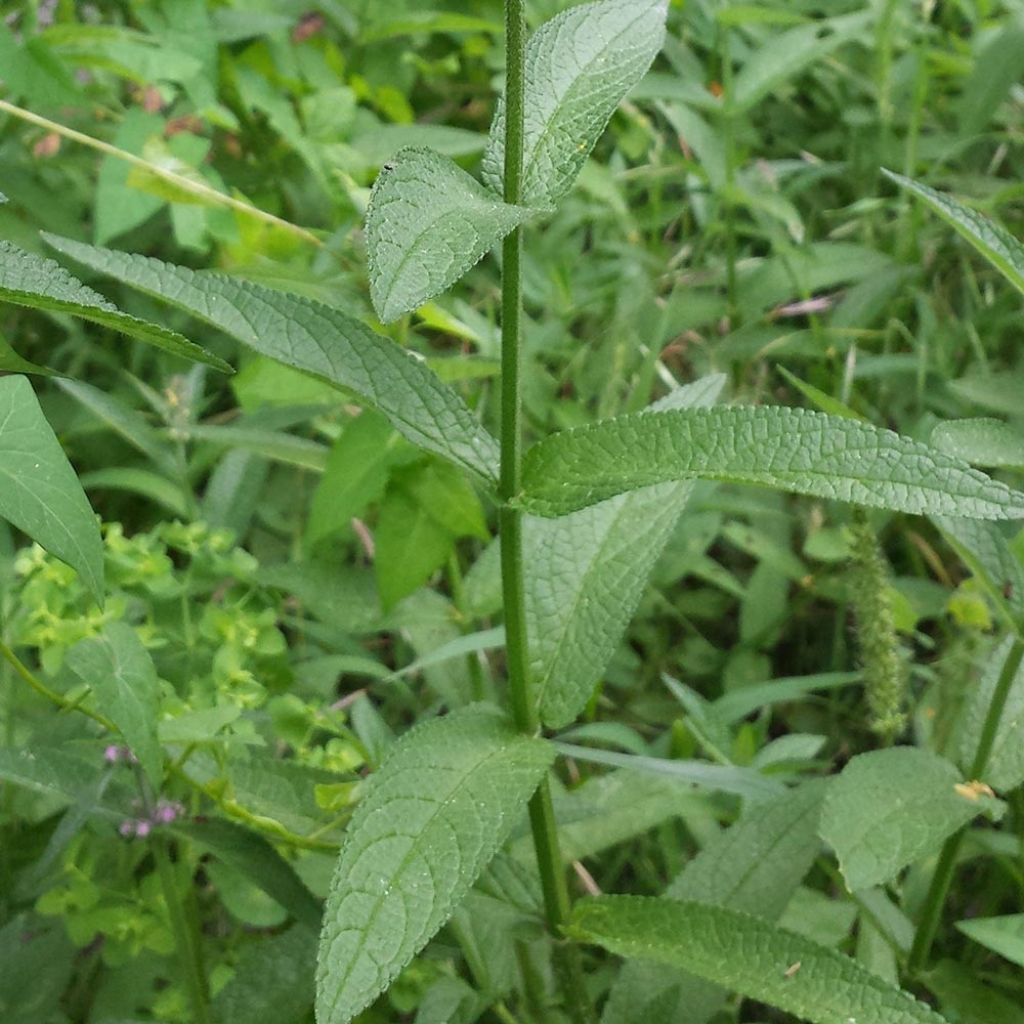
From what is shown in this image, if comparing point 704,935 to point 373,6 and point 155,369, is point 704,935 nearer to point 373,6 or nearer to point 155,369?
point 155,369

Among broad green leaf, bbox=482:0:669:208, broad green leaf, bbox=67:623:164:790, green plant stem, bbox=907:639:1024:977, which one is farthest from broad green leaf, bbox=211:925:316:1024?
broad green leaf, bbox=482:0:669:208

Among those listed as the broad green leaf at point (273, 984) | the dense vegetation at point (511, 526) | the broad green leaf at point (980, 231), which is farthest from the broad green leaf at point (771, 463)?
the broad green leaf at point (273, 984)

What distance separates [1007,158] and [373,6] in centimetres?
113

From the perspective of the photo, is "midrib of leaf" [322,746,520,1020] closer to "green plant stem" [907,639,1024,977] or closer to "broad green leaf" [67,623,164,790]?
"broad green leaf" [67,623,164,790]

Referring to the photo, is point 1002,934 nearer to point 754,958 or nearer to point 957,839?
point 957,839

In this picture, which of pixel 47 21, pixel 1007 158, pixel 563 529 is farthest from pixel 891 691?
pixel 47 21

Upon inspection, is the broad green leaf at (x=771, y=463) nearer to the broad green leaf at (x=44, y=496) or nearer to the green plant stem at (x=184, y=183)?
the broad green leaf at (x=44, y=496)

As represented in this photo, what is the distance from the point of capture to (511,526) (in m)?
0.85

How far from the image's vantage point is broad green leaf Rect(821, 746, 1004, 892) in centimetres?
91

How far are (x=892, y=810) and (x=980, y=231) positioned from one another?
46 cm

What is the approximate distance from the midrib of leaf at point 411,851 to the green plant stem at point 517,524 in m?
0.07

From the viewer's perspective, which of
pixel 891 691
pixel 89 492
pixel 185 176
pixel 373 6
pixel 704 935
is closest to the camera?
pixel 704 935

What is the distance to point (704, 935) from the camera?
88cm

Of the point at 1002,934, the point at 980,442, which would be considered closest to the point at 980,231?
the point at 980,442
